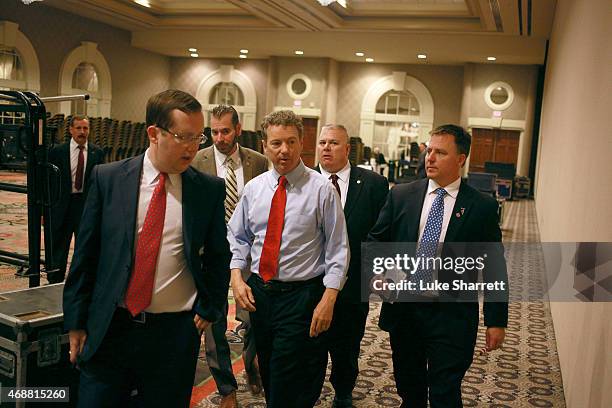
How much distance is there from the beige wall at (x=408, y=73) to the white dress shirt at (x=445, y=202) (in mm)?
19384

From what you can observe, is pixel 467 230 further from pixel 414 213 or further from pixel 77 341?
pixel 77 341

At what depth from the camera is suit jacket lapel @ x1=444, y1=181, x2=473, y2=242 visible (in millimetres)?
2668

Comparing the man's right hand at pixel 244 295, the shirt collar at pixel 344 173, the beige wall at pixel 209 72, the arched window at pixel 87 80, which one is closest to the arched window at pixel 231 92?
the beige wall at pixel 209 72

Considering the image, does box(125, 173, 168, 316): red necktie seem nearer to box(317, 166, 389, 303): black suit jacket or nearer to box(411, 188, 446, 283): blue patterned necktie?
box(411, 188, 446, 283): blue patterned necktie

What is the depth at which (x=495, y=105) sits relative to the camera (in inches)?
802

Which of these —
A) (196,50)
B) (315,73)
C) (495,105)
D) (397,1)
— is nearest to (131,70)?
(196,50)

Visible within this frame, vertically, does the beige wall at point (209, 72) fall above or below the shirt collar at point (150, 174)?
above

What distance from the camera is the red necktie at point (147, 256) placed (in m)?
2.02

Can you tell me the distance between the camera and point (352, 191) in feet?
11.4

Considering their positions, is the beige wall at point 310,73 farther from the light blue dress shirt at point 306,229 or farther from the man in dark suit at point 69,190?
the light blue dress shirt at point 306,229

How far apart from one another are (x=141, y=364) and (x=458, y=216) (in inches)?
58.9

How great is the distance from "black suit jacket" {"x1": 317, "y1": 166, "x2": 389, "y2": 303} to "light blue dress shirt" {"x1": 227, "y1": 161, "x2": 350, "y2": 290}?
25.7 inches

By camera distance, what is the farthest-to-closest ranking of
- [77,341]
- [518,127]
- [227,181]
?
[518,127]
[227,181]
[77,341]

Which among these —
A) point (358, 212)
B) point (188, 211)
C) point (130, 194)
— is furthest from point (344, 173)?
point (130, 194)
